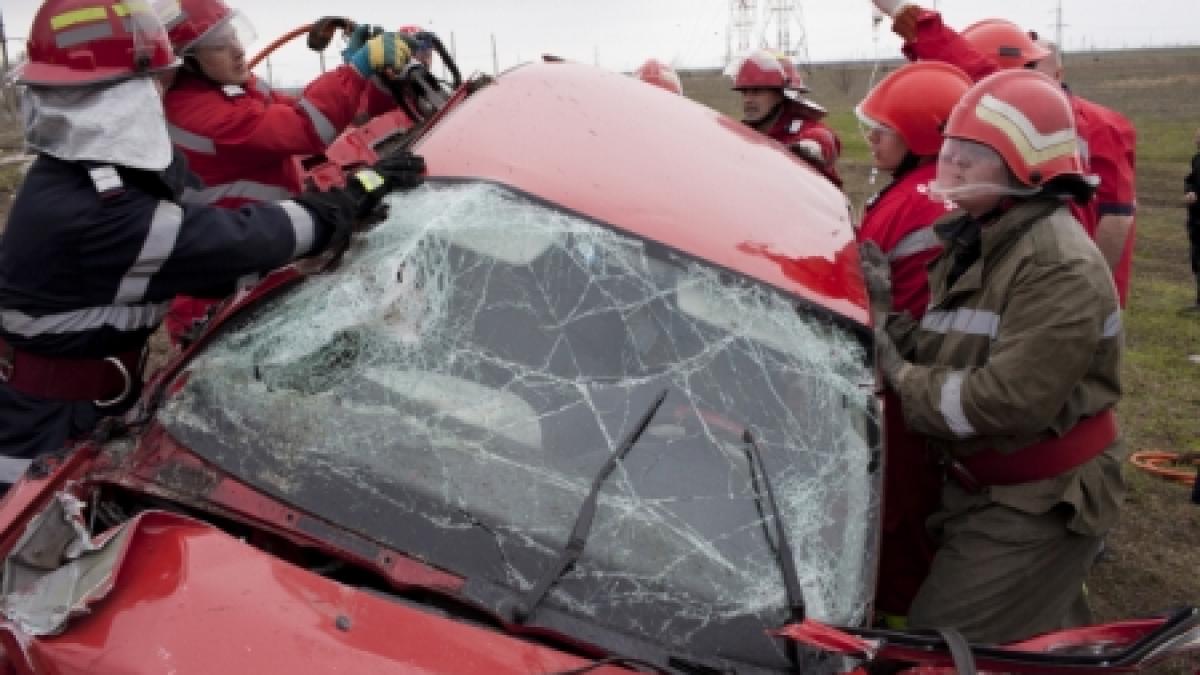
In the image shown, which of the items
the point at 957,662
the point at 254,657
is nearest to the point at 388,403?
the point at 254,657

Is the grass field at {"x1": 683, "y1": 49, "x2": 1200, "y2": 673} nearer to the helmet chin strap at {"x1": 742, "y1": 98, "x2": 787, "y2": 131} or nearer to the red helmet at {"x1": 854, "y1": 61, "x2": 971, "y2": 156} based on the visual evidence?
the red helmet at {"x1": 854, "y1": 61, "x2": 971, "y2": 156}

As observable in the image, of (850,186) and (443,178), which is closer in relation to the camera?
(443,178)

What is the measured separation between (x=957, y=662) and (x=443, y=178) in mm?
1587

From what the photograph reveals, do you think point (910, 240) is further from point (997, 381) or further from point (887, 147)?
point (997, 381)

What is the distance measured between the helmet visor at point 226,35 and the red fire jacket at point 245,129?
0.12 meters

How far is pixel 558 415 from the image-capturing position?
2.21 meters

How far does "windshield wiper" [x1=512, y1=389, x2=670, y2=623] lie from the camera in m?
1.91

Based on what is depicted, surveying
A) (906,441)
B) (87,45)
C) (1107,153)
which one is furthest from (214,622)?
(1107,153)

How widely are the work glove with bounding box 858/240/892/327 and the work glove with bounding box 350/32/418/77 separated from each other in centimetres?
170

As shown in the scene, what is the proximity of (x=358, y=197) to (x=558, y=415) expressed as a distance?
2.51ft

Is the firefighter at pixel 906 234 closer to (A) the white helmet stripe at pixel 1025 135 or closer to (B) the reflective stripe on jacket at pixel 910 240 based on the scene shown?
(B) the reflective stripe on jacket at pixel 910 240

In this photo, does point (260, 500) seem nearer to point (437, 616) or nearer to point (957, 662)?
point (437, 616)

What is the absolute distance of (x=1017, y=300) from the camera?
263 centimetres

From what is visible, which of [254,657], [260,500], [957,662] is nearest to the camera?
[254,657]
